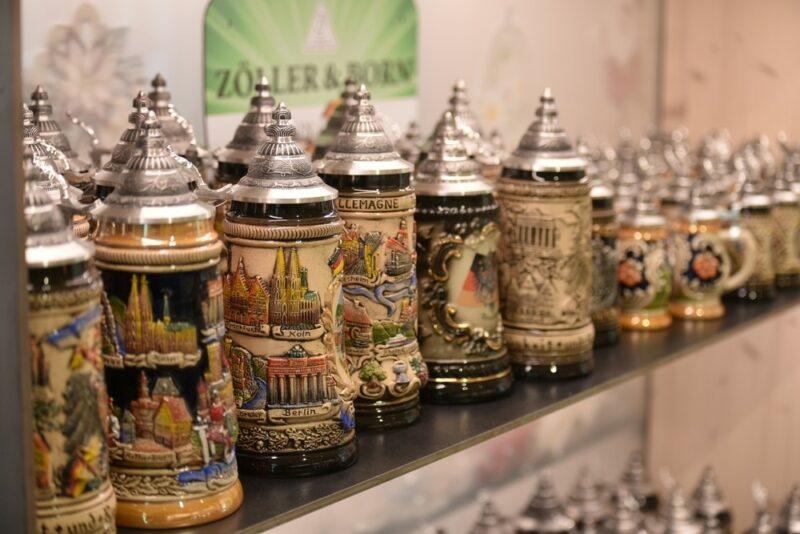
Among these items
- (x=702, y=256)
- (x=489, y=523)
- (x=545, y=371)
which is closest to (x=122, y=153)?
(x=545, y=371)

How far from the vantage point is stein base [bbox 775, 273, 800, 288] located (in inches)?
93.6

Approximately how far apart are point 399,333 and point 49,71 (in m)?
0.62

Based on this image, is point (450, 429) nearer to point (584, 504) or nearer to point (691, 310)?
point (691, 310)

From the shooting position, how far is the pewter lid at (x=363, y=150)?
141 cm

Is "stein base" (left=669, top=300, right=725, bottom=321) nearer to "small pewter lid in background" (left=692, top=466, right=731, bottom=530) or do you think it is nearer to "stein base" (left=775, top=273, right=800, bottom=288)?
"stein base" (left=775, top=273, right=800, bottom=288)

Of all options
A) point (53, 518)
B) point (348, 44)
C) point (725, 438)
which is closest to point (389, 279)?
point (53, 518)

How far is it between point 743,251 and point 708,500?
76 cm

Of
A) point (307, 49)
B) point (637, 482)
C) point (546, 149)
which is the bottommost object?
point (637, 482)

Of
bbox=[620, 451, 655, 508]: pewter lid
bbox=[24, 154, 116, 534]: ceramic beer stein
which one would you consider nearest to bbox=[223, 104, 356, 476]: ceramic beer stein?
bbox=[24, 154, 116, 534]: ceramic beer stein

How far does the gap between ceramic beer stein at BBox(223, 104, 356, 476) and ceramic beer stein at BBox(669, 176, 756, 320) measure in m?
0.93

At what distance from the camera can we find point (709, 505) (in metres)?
2.68

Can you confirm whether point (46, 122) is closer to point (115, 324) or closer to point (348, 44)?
point (115, 324)

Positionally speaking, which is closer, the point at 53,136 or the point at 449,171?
the point at 53,136

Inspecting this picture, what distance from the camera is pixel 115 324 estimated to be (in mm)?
1146
